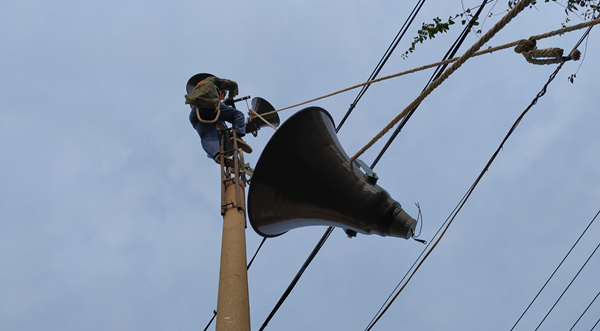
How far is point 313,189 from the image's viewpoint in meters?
3.50

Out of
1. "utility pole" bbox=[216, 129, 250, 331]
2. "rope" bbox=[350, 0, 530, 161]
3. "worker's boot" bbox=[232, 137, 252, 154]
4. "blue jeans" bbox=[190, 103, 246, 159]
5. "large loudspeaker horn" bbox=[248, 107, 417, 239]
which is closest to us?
"rope" bbox=[350, 0, 530, 161]

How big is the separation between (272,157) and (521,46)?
1.75 meters

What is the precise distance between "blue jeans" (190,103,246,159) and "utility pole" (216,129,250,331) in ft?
2.60

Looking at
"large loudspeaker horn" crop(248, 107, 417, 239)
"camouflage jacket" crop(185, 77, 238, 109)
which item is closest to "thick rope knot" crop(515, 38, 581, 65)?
"large loudspeaker horn" crop(248, 107, 417, 239)

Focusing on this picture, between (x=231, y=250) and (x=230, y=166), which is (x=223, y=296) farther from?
(x=230, y=166)

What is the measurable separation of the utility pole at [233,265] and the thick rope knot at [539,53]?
7.17 ft

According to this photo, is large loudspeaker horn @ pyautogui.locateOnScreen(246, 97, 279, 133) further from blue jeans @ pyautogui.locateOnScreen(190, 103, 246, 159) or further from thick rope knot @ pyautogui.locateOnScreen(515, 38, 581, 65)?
thick rope knot @ pyautogui.locateOnScreen(515, 38, 581, 65)

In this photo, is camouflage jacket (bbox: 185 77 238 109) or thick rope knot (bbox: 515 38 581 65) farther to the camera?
camouflage jacket (bbox: 185 77 238 109)

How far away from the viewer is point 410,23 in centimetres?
537

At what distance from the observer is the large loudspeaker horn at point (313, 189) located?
134 inches

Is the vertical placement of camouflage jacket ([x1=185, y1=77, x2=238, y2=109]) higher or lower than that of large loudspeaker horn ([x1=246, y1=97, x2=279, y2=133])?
lower

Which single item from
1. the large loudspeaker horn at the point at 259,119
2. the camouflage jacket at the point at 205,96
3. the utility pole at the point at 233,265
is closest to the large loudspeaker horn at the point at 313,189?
the utility pole at the point at 233,265

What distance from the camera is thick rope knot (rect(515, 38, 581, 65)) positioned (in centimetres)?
231

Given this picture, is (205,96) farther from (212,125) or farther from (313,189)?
(313,189)
